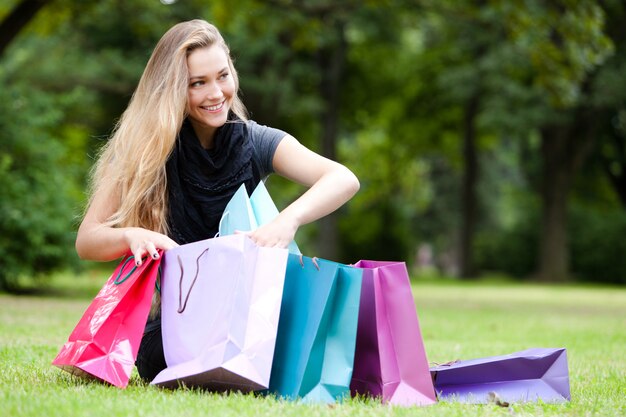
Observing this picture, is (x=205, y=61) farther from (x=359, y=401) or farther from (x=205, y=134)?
(x=359, y=401)

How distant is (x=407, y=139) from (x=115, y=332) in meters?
27.0

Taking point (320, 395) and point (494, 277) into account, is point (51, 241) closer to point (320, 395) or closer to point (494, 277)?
point (320, 395)

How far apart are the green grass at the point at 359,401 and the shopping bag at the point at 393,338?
0.14 metres

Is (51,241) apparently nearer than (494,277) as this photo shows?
Yes

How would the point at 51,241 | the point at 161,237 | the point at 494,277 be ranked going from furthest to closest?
the point at 494,277 → the point at 51,241 → the point at 161,237

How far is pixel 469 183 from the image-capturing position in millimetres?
27391

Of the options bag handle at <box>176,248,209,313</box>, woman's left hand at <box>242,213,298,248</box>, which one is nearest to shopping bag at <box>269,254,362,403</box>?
woman's left hand at <box>242,213,298,248</box>

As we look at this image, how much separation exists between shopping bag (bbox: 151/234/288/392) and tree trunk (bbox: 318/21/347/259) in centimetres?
1987

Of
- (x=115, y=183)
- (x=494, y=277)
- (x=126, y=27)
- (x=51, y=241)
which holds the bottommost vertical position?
(x=494, y=277)

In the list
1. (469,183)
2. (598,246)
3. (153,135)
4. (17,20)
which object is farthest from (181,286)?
(598,246)

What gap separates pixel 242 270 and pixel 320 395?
0.59 meters

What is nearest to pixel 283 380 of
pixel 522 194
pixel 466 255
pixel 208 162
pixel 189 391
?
pixel 189 391

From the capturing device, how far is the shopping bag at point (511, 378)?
150 inches

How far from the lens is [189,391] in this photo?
3.48 meters
